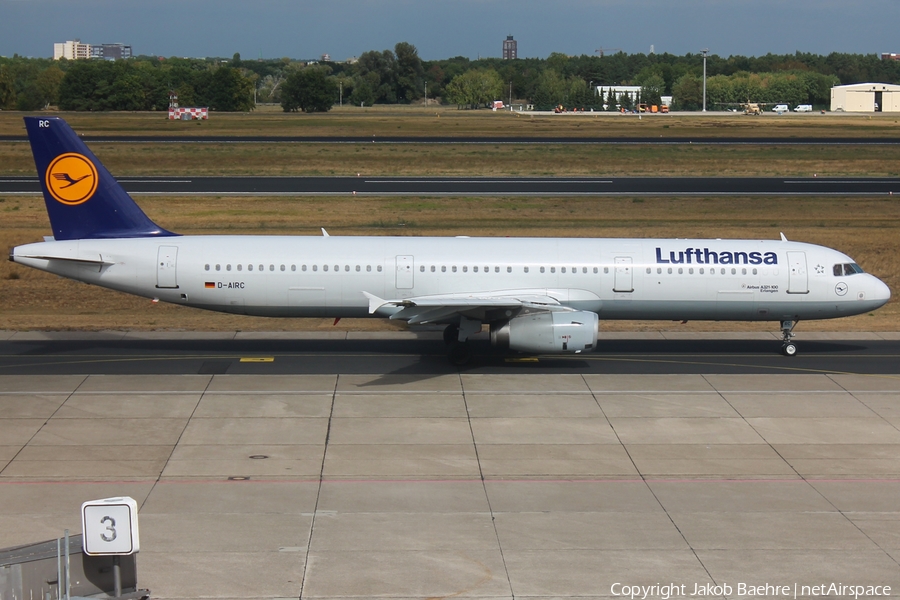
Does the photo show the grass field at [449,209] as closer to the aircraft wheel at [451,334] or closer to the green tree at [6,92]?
the aircraft wheel at [451,334]

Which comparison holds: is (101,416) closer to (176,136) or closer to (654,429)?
(654,429)

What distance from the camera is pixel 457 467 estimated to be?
20188 millimetres

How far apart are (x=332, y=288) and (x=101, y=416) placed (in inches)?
306

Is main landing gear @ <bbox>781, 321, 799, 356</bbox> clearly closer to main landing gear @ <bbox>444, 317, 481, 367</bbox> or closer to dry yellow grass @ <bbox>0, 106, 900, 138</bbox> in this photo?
main landing gear @ <bbox>444, 317, 481, 367</bbox>

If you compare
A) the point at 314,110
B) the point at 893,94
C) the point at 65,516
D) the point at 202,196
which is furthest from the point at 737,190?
the point at 893,94

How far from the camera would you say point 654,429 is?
74.6 ft

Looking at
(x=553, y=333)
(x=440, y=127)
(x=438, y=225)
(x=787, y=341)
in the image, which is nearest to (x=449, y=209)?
(x=438, y=225)

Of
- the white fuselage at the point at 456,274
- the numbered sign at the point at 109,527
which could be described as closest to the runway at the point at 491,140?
the white fuselage at the point at 456,274

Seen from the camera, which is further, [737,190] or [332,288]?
[737,190]

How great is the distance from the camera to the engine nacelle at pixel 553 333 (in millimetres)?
26188

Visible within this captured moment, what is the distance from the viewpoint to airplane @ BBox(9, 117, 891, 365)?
92.3 feet

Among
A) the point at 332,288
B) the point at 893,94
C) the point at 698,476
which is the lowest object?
the point at 698,476

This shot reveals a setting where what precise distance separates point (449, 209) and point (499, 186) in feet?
31.4

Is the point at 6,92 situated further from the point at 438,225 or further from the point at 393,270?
the point at 393,270
